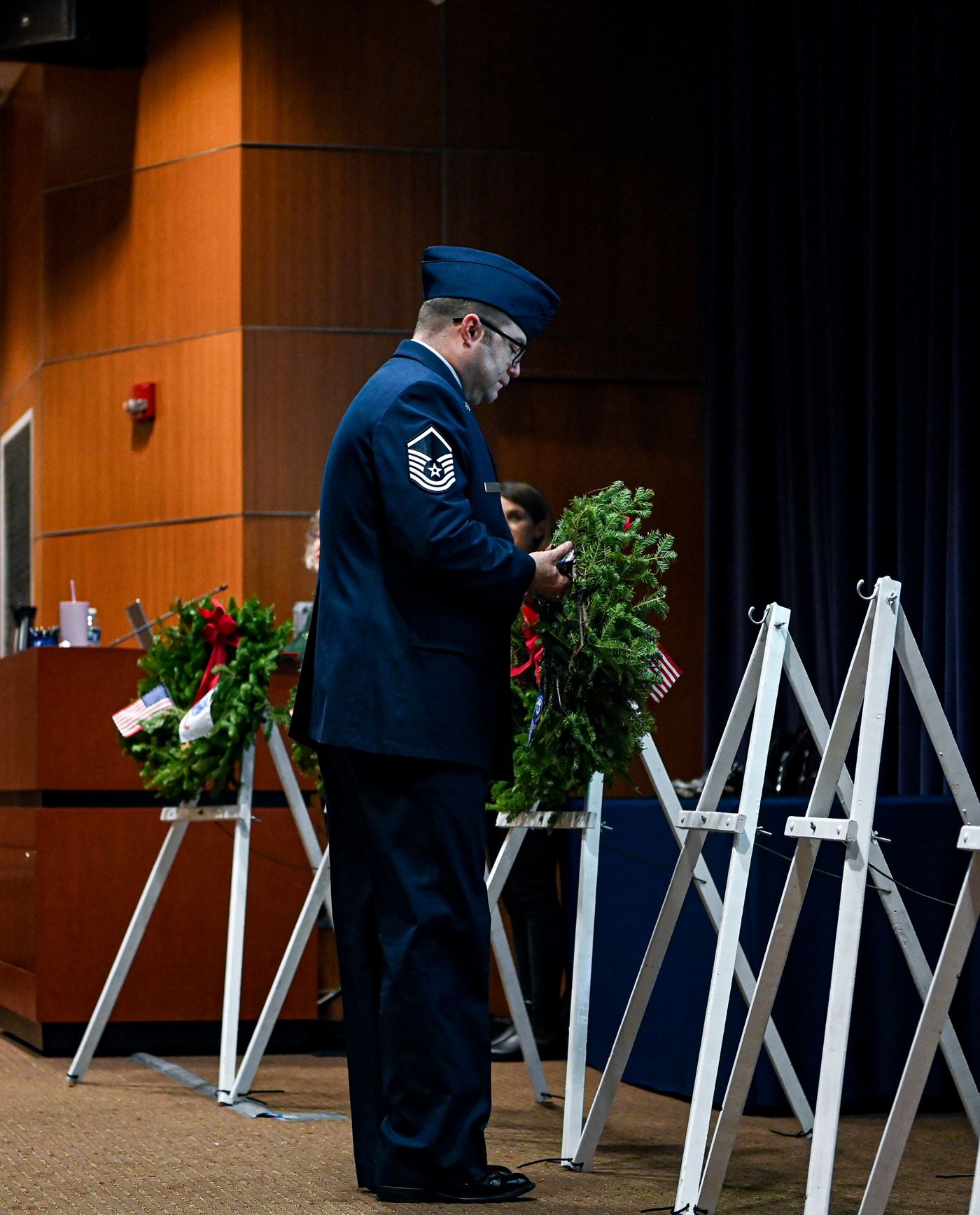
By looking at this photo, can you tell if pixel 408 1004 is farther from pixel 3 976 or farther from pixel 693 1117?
pixel 3 976

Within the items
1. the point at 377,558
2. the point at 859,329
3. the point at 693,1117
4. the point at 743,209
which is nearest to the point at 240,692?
the point at 377,558

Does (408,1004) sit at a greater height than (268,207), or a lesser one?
lesser

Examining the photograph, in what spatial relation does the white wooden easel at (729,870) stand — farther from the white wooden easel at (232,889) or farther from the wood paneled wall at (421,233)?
the wood paneled wall at (421,233)

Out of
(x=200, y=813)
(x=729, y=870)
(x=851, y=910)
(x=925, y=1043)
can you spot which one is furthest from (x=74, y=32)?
(x=925, y=1043)

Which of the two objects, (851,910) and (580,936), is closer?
(851,910)

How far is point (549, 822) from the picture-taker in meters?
3.01

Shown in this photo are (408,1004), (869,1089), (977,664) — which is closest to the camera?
(408,1004)

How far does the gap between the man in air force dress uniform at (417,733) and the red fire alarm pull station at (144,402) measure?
406cm

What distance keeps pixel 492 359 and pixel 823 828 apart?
91 centimetres

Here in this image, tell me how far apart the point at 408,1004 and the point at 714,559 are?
326 cm

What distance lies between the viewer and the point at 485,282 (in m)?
2.68

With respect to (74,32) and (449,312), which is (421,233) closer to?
(74,32)

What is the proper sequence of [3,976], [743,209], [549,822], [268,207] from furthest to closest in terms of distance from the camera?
[268,207]
[743,209]
[3,976]
[549,822]

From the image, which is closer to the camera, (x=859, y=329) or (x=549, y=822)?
(x=549, y=822)
